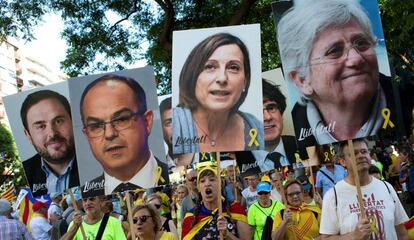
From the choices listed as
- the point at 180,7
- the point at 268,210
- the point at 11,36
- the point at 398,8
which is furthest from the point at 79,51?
the point at 268,210

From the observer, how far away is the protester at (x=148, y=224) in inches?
234

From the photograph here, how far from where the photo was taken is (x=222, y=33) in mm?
6055

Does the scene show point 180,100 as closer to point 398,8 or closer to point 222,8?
point 398,8

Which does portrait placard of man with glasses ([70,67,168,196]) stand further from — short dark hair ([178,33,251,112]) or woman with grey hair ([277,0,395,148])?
woman with grey hair ([277,0,395,148])

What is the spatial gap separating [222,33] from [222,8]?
772 cm

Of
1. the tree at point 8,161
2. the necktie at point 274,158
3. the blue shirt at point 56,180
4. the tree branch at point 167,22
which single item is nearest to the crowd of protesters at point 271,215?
the blue shirt at point 56,180

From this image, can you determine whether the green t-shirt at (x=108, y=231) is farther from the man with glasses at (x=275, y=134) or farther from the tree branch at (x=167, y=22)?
the tree branch at (x=167, y=22)

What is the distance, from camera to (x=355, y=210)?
4828 millimetres

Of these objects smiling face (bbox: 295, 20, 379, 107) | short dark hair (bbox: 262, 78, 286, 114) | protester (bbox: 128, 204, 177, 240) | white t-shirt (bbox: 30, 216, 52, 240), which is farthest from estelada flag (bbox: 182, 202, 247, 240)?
white t-shirt (bbox: 30, 216, 52, 240)

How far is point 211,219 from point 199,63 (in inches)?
57.6

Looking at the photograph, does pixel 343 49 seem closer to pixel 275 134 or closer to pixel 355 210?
pixel 355 210

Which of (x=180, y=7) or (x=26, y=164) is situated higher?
(x=180, y=7)

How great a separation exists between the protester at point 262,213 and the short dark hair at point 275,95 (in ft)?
5.61

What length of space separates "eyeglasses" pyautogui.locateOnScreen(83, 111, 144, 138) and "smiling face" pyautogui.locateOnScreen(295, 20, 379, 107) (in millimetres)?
2017
